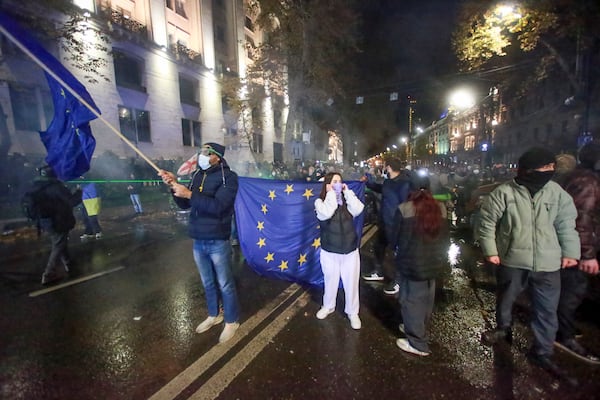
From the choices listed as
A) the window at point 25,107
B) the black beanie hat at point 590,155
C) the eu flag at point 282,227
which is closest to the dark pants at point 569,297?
the black beanie hat at point 590,155

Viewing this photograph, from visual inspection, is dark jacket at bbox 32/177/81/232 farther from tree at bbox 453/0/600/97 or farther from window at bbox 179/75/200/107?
window at bbox 179/75/200/107

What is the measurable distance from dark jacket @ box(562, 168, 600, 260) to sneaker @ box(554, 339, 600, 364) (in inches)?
35.0

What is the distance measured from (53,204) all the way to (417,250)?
5924 mm

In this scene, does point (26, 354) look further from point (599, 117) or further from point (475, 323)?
point (599, 117)

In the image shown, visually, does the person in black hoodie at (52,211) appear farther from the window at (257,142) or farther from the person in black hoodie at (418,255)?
the window at (257,142)

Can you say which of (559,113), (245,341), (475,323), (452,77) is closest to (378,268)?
(475,323)

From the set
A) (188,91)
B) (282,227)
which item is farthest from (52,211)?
(188,91)

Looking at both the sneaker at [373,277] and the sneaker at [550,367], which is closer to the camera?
the sneaker at [550,367]

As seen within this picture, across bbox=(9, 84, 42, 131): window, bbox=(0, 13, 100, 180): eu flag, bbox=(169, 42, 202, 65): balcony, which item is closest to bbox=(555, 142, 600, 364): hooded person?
bbox=(0, 13, 100, 180): eu flag

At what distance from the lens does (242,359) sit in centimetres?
292

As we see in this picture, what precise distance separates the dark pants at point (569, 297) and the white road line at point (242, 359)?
9.40 ft

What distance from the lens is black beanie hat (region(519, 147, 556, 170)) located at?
8.54 ft

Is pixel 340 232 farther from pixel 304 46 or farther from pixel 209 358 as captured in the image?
pixel 304 46

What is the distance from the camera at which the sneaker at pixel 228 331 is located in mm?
3236
